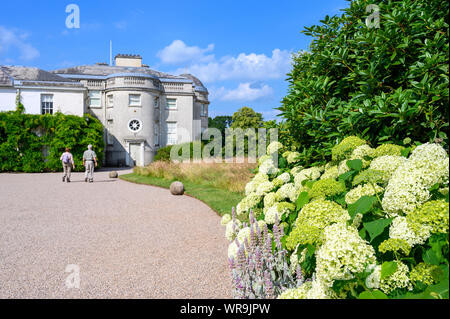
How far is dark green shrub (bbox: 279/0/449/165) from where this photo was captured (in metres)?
2.76

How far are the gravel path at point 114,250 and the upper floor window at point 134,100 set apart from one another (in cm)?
2244

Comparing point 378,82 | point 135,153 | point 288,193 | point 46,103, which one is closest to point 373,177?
point 288,193

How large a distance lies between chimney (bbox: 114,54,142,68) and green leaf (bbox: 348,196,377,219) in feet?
132

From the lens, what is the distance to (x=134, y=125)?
31.4 metres

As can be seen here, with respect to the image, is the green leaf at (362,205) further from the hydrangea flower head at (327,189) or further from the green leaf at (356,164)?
the green leaf at (356,164)

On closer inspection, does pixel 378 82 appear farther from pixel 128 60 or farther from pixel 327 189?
pixel 128 60

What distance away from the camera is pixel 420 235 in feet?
5.14

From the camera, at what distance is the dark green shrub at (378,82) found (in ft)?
9.04

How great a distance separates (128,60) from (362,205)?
134 ft

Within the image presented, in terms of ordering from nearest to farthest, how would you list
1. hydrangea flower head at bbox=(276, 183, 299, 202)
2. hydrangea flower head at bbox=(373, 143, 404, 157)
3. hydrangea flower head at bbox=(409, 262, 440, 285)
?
hydrangea flower head at bbox=(409, 262, 440, 285) < hydrangea flower head at bbox=(373, 143, 404, 157) < hydrangea flower head at bbox=(276, 183, 299, 202)

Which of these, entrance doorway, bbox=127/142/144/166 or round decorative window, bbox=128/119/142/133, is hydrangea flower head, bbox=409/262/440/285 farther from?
round decorative window, bbox=128/119/142/133

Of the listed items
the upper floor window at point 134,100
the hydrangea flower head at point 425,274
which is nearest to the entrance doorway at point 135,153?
the upper floor window at point 134,100

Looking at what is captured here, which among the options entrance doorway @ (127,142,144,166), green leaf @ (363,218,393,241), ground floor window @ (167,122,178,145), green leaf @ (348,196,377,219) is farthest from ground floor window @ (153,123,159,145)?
green leaf @ (363,218,393,241)

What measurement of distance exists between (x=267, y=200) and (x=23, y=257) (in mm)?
4258
